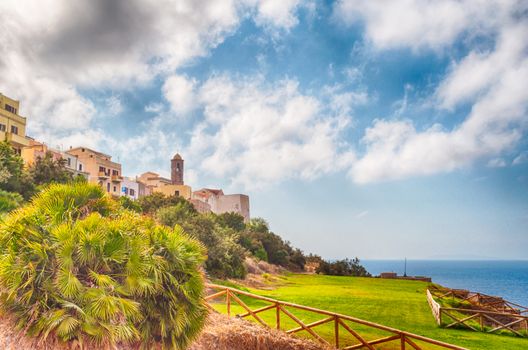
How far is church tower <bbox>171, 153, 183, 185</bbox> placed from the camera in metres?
79.2

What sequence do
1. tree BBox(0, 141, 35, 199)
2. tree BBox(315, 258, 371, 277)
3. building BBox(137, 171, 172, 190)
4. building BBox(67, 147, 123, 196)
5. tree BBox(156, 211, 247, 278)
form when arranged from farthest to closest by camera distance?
building BBox(137, 171, 172, 190) < building BBox(67, 147, 123, 196) < tree BBox(315, 258, 371, 277) < tree BBox(156, 211, 247, 278) < tree BBox(0, 141, 35, 199)

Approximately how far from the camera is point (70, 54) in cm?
2597

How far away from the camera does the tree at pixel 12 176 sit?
26656 millimetres

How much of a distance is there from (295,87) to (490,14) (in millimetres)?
21993

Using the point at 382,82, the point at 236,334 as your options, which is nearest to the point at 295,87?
the point at 382,82

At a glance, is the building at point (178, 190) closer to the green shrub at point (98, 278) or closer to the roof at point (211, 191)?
the roof at point (211, 191)

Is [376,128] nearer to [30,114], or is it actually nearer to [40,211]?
[30,114]

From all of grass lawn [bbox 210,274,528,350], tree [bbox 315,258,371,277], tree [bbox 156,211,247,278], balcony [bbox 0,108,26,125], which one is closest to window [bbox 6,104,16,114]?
balcony [bbox 0,108,26,125]

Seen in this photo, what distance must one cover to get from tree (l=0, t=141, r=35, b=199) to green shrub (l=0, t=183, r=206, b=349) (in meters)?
19.2

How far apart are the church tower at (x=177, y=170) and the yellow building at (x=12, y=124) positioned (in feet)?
126

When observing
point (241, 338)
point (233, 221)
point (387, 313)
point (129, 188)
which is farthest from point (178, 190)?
point (241, 338)

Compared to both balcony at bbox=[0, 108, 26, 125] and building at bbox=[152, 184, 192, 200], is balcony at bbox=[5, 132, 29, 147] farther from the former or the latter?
building at bbox=[152, 184, 192, 200]

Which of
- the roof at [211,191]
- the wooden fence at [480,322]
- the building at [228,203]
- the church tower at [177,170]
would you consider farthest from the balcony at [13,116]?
the roof at [211,191]

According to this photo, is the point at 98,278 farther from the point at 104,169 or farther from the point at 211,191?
the point at 211,191
